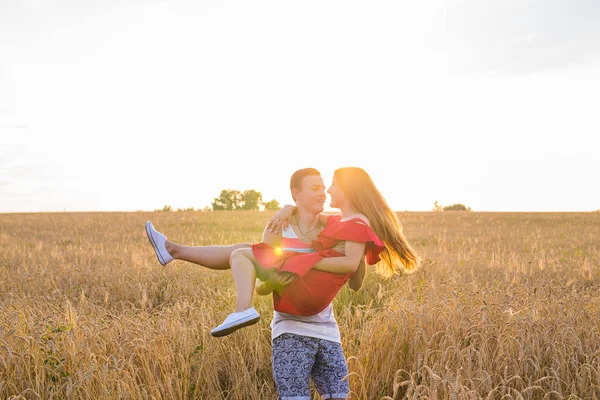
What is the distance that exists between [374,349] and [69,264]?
285 inches

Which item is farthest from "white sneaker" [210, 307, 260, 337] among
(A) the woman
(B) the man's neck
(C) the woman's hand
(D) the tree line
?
(D) the tree line

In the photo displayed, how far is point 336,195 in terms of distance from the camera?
12.4ft

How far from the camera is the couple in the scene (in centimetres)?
334

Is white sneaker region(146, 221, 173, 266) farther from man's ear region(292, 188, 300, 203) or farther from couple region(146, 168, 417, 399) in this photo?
man's ear region(292, 188, 300, 203)

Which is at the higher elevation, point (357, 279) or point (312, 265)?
point (312, 265)

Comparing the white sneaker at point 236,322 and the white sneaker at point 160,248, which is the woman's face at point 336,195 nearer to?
the white sneaker at point 236,322

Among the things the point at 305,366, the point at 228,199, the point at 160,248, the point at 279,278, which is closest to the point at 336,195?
the point at 279,278

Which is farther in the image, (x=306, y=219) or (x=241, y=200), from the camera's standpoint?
(x=241, y=200)

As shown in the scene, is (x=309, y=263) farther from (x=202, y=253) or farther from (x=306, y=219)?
(x=202, y=253)

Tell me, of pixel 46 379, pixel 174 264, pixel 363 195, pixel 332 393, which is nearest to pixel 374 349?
pixel 332 393

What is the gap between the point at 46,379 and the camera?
4273 mm

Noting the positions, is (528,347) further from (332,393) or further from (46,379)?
(46,379)

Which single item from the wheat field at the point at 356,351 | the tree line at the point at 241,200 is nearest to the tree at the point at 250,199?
the tree line at the point at 241,200

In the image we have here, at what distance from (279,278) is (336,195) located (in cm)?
85
